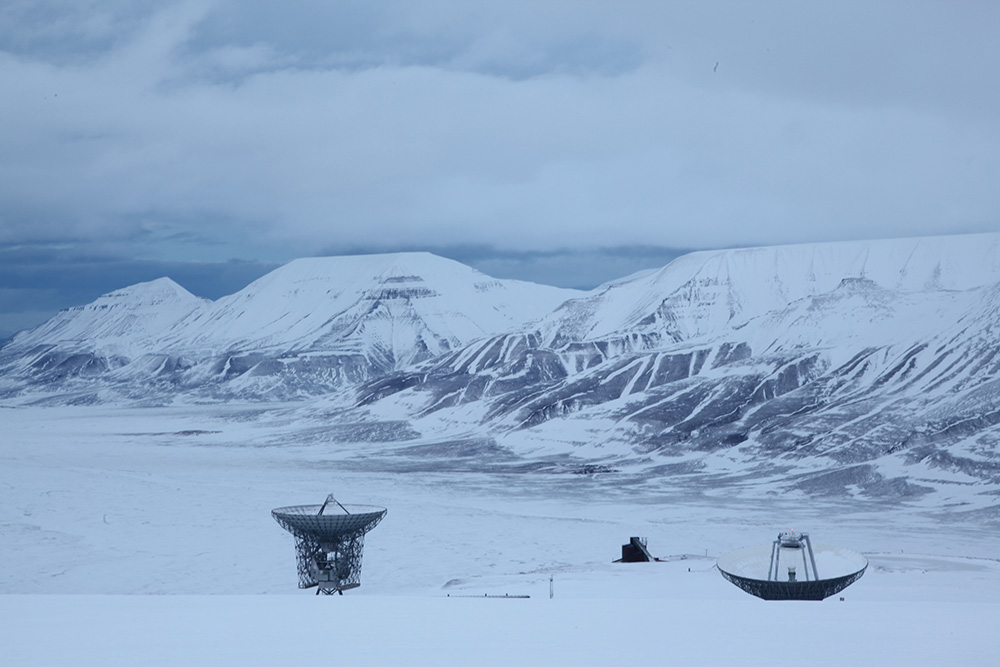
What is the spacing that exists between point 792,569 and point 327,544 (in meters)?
21.3

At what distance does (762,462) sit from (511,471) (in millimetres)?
30950

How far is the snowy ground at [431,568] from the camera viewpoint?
15.8 metres

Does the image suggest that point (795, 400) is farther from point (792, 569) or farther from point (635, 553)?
point (792, 569)

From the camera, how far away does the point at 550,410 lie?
516 ft

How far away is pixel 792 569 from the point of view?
34.1 m

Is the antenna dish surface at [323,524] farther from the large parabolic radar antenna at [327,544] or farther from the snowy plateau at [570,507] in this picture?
the snowy plateau at [570,507]

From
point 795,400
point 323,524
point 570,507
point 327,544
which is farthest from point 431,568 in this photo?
point 795,400

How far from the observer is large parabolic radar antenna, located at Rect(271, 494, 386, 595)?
43.4m

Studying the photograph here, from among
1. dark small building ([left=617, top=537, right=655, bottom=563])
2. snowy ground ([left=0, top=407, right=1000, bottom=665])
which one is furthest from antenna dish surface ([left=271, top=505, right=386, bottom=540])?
dark small building ([left=617, top=537, right=655, bottom=563])

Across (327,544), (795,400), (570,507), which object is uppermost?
(795,400)

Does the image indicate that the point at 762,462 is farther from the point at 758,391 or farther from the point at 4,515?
the point at 4,515

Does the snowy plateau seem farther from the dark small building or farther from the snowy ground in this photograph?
the dark small building

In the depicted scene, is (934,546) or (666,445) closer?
(934,546)

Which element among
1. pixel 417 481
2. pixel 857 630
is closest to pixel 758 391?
pixel 417 481
